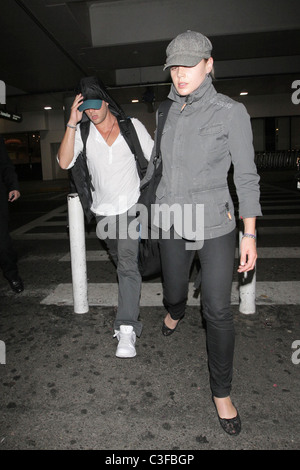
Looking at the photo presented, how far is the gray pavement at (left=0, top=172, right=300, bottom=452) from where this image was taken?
2.04 metres

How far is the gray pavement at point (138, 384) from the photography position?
2.04m

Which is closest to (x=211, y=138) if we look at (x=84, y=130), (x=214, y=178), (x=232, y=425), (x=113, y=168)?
(x=214, y=178)

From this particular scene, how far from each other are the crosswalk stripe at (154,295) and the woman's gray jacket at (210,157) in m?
1.86

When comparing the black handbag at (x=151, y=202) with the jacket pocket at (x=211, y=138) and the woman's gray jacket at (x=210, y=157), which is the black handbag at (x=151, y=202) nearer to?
the woman's gray jacket at (x=210, y=157)

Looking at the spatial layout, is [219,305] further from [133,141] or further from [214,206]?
[133,141]

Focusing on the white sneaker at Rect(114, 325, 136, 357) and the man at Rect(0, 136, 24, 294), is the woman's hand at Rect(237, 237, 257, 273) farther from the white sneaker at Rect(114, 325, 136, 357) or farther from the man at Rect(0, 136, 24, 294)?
the man at Rect(0, 136, 24, 294)

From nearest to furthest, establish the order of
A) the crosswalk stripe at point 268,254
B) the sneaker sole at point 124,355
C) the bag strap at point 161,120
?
the bag strap at point 161,120
the sneaker sole at point 124,355
the crosswalk stripe at point 268,254

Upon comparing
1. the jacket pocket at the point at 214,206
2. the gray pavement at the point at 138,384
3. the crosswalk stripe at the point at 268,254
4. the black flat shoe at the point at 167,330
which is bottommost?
the gray pavement at the point at 138,384

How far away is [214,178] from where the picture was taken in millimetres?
2098

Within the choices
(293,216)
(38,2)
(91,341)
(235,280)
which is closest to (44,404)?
(91,341)

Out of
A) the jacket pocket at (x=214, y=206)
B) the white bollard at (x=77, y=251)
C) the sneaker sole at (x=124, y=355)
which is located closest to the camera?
the jacket pocket at (x=214, y=206)

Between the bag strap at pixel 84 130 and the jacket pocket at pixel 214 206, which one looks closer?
the jacket pocket at pixel 214 206

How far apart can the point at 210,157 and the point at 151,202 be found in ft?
1.99

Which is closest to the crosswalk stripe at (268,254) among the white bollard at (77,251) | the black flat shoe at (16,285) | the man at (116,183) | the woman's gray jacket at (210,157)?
the black flat shoe at (16,285)
